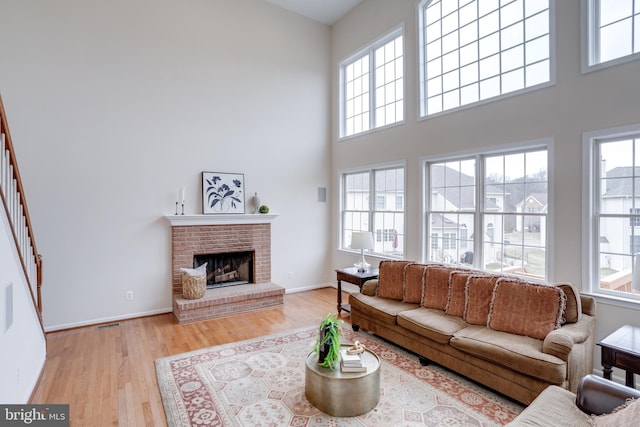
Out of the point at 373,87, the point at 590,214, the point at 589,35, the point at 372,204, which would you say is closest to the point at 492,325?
the point at 590,214

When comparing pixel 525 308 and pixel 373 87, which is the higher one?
pixel 373 87

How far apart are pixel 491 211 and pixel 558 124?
1.19m

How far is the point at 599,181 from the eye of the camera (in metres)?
3.21

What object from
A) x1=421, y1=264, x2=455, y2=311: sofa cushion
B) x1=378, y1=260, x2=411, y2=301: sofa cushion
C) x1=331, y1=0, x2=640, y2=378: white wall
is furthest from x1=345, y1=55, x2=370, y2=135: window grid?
x1=421, y1=264, x2=455, y2=311: sofa cushion

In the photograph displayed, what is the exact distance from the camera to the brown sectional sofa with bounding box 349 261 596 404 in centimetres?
257

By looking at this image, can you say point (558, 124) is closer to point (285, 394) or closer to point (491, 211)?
point (491, 211)

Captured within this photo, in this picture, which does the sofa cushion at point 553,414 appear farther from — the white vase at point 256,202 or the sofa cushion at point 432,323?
the white vase at point 256,202

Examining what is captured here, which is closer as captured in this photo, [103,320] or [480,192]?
[480,192]

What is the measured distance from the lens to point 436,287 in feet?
12.5

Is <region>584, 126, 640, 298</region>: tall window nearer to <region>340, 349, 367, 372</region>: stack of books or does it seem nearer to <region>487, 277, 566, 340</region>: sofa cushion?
<region>487, 277, 566, 340</region>: sofa cushion

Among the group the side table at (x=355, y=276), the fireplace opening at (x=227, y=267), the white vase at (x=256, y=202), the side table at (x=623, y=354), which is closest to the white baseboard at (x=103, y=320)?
the fireplace opening at (x=227, y=267)

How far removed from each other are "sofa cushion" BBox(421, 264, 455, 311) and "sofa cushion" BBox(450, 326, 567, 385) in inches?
19.6

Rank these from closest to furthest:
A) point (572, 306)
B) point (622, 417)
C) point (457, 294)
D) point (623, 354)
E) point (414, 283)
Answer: point (622, 417), point (623, 354), point (572, 306), point (457, 294), point (414, 283)

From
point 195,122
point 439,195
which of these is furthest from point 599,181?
point 195,122
